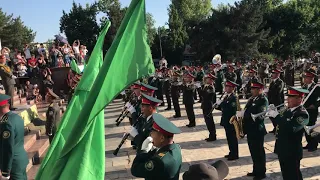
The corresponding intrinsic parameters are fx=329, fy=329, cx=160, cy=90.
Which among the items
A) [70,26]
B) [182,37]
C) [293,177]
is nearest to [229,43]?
[182,37]

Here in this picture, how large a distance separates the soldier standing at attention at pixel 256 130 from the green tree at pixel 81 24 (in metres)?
38.8

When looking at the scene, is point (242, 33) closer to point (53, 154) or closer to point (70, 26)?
point (70, 26)

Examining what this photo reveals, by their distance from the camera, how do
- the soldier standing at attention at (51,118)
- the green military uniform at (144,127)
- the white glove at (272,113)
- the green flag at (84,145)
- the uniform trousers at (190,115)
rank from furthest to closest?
the uniform trousers at (190,115) → the soldier standing at attention at (51,118) → the white glove at (272,113) → the green military uniform at (144,127) → the green flag at (84,145)

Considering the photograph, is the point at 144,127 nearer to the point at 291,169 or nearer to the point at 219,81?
the point at 291,169

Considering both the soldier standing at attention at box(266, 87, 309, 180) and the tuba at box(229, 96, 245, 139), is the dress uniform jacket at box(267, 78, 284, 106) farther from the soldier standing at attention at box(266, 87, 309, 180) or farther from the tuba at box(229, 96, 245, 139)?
the soldier standing at attention at box(266, 87, 309, 180)

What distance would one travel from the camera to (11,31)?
4512cm

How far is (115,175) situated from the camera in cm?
725

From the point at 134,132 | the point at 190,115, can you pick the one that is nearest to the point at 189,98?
the point at 190,115

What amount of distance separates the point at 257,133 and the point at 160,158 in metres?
3.80

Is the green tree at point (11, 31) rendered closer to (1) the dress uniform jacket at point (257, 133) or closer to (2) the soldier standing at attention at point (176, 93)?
(2) the soldier standing at attention at point (176, 93)

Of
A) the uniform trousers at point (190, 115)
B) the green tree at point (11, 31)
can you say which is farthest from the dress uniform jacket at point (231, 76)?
the green tree at point (11, 31)

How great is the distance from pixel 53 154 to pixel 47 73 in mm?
15514

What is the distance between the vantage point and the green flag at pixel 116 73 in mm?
2613

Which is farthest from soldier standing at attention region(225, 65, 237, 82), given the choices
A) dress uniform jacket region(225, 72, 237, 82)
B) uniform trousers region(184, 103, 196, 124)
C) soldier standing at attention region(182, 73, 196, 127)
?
uniform trousers region(184, 103, 196, 124)
